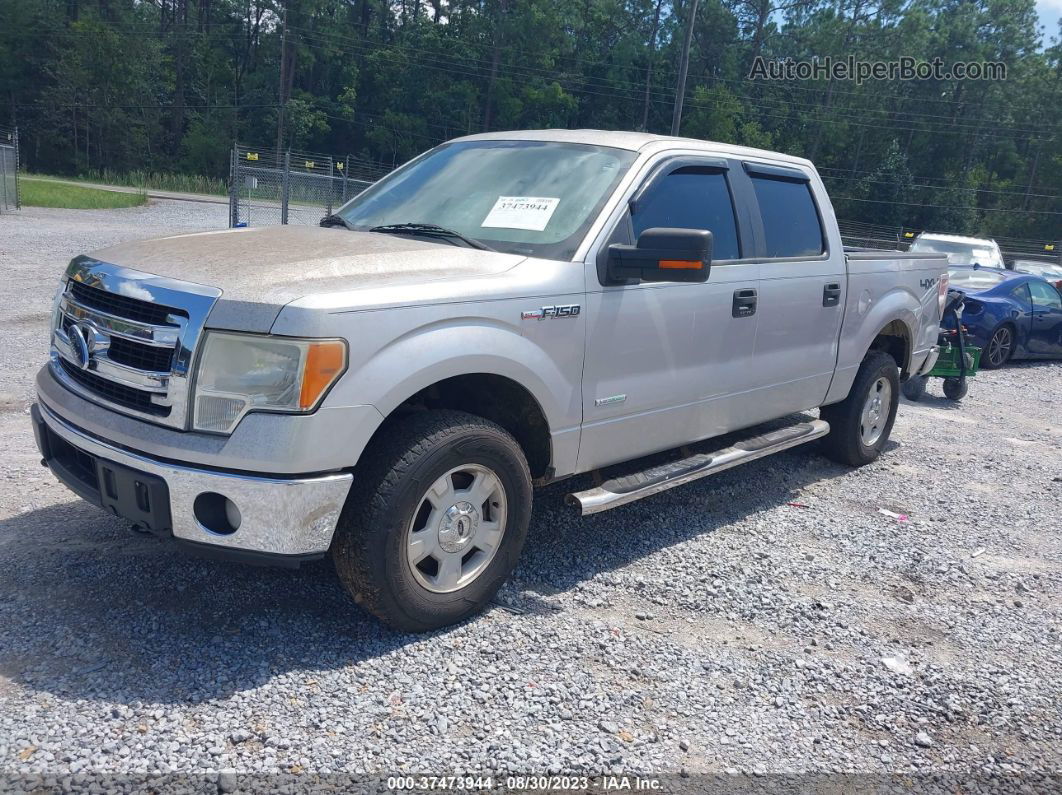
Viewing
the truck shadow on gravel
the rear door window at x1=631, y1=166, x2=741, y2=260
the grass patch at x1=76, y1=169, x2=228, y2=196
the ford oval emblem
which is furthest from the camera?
the grass patch at x1=76, y1=169, x2=228, y2=196

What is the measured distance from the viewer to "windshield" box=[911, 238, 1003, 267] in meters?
17.1

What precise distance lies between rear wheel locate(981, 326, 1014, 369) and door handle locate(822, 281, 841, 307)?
8.47 meters

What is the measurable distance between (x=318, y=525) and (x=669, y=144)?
282 centimetres

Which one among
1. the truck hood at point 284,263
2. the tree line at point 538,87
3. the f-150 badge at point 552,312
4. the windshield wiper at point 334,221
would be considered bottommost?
the f-150 badge at point 552,312

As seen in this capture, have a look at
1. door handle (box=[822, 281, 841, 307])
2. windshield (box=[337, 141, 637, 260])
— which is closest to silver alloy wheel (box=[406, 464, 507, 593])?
windshield (box=[337, 141, 637, 260])

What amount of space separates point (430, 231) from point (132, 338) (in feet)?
5.06

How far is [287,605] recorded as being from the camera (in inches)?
154

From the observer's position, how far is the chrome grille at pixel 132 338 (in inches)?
128

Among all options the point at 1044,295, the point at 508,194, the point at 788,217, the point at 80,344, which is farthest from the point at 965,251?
the point at 80,344

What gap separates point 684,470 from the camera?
4785mm

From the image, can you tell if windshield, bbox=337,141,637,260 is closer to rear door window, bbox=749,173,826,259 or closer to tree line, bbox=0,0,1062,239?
rear door window, bbox=749,173,826,259

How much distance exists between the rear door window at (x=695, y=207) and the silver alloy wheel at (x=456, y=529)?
4.99 feet

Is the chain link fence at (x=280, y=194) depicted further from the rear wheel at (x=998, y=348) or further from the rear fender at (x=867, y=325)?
the rear fender at (x=867, y=325)

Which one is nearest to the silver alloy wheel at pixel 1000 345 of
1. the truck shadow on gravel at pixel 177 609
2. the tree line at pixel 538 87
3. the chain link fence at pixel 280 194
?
the truck shadow on gravel at pixel 177 609
